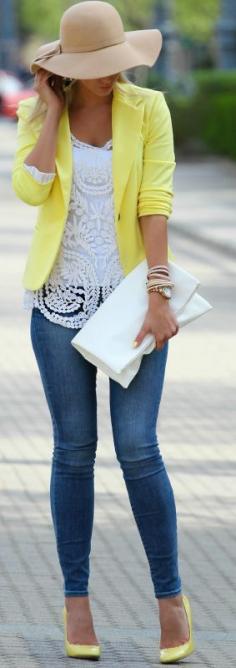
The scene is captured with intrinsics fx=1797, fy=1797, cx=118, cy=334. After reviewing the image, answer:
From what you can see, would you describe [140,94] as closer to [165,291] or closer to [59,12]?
[165,291]

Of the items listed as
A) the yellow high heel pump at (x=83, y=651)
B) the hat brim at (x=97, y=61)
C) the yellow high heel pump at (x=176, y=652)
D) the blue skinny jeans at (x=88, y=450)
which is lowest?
the yellow high heel pump at (x=83, y=651)

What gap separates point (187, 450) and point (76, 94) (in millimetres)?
3633

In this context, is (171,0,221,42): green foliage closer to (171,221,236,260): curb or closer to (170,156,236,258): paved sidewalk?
(170,156,236,258): paved sidewalk

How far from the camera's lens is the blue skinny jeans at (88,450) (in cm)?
464

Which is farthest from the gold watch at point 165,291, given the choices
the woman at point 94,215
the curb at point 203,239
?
the curb at point 203,239

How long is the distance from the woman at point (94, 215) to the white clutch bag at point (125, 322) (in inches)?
1.4

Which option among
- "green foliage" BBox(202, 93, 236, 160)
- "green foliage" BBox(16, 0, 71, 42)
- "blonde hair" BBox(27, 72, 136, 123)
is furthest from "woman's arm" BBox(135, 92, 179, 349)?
"green foliage" BBox(16, 0, 71, 42)

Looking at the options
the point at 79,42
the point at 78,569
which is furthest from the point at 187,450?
the point at 79,42

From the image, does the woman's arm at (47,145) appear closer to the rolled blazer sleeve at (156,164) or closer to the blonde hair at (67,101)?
the blonde hair at (67,101)

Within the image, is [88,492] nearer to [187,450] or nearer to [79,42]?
[79,42]

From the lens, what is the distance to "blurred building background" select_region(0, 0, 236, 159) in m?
32.5

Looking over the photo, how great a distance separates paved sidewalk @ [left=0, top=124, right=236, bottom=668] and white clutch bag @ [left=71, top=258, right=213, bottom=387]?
0.86 m

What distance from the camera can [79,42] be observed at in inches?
181

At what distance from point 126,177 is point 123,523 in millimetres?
2322
